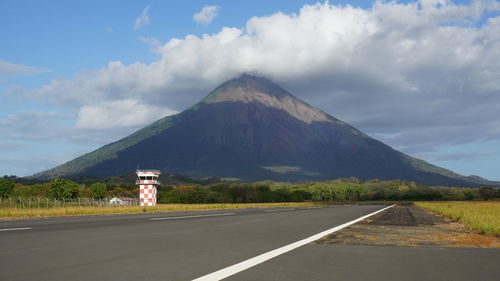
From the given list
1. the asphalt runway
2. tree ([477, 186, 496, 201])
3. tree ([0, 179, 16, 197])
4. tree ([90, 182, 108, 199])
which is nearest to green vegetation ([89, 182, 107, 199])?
tree ([90, 182, 108, 199])

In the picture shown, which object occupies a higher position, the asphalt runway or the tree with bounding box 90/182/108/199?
the tree with bounding box 90/182/108/199

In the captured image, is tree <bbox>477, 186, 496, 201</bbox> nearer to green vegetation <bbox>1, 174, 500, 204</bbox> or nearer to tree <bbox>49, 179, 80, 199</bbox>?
green vegetation <bbox>1, 174, 500, 204</bbox>

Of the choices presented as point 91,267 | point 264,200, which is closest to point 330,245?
point 91,267

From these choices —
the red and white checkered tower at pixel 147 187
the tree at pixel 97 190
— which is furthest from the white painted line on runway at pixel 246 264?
the tree at pixel 97 190

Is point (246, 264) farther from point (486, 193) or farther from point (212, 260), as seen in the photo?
point (486, 193)

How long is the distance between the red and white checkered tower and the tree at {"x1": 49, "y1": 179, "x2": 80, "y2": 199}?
5378 cm

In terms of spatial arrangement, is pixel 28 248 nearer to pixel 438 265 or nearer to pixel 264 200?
pixel 438 265

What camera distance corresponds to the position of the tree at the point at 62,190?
113562mm

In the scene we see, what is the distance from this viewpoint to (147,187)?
6544 centimetres

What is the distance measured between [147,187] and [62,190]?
5829 cm

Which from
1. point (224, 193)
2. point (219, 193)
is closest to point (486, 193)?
point (224, 193)

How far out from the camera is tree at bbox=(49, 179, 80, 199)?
373 ft

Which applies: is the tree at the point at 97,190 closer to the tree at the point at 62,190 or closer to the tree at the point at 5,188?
the tree at the point at 62,190

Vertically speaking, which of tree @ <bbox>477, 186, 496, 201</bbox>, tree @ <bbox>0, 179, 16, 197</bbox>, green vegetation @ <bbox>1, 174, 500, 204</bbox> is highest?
tree @ <bbox>0, 179, 16, 197</bbox>
